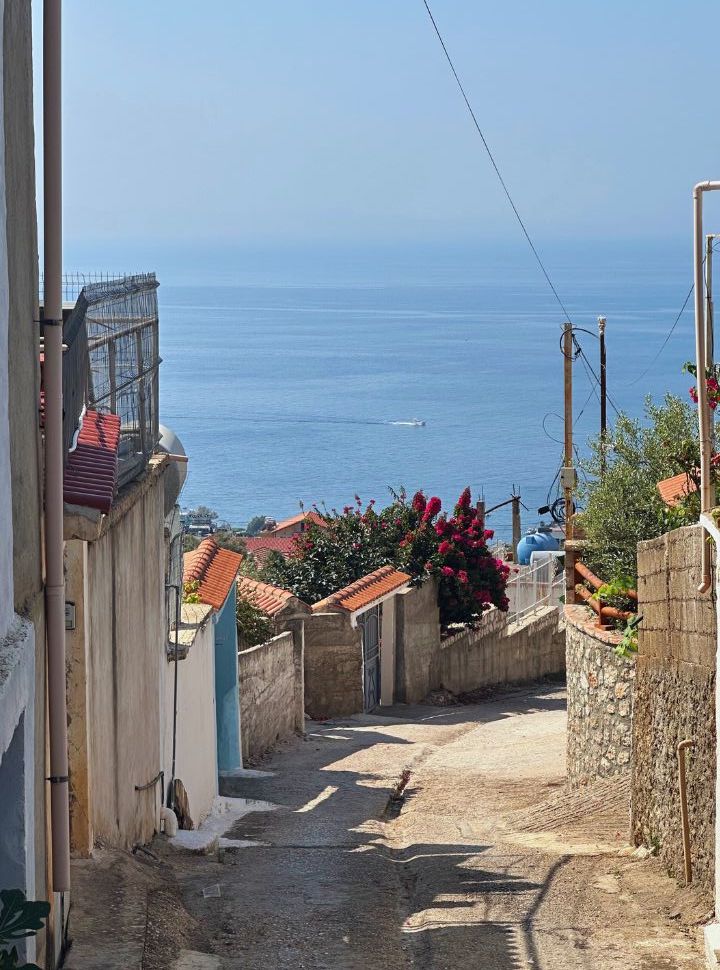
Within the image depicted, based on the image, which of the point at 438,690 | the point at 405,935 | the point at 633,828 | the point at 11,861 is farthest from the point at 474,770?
the point at 11,861

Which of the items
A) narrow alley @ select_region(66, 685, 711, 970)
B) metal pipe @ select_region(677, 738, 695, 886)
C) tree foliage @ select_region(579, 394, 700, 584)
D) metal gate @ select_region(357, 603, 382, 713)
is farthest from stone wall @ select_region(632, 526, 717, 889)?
metal gate @ select_region(357, 603, 382, 713)

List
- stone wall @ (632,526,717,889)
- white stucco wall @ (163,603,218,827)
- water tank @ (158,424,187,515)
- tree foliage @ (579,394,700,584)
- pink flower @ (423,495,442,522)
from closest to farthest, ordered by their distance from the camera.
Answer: stone wall @ (632,526,717,889)
white stucco wall @ (163,603,218,827)
water tank @ (158,424,187,515)
tree foliage @ (579,394,700,584)
pink flower @ (423,495,442,522)

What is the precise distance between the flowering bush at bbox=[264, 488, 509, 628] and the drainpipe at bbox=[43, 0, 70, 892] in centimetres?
1904

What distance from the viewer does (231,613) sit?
52.7ft

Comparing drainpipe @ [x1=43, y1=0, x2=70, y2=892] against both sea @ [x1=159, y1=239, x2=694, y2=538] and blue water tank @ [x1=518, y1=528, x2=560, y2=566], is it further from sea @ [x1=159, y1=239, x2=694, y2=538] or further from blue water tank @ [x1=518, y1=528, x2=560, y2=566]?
sea @ [x1=159, y1=239, x2=694, y2=538]

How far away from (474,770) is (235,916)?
7662mm

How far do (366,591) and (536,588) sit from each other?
8.98 metres

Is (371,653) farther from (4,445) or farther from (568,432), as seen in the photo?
(4,445)

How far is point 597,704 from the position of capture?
14906 mm

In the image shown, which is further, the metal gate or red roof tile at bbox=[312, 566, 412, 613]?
the metal gate

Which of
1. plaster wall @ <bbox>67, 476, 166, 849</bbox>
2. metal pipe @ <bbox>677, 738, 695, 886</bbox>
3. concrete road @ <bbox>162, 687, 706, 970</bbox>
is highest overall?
plaster wall @ <bbox>67, 476, 166, 849</bbox>

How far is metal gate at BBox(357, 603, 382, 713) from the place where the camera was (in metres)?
22.3

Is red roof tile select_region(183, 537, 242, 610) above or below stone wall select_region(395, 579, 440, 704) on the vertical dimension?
above

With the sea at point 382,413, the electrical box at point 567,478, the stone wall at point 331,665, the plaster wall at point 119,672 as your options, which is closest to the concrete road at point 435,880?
the plaster wall at point 119,672
